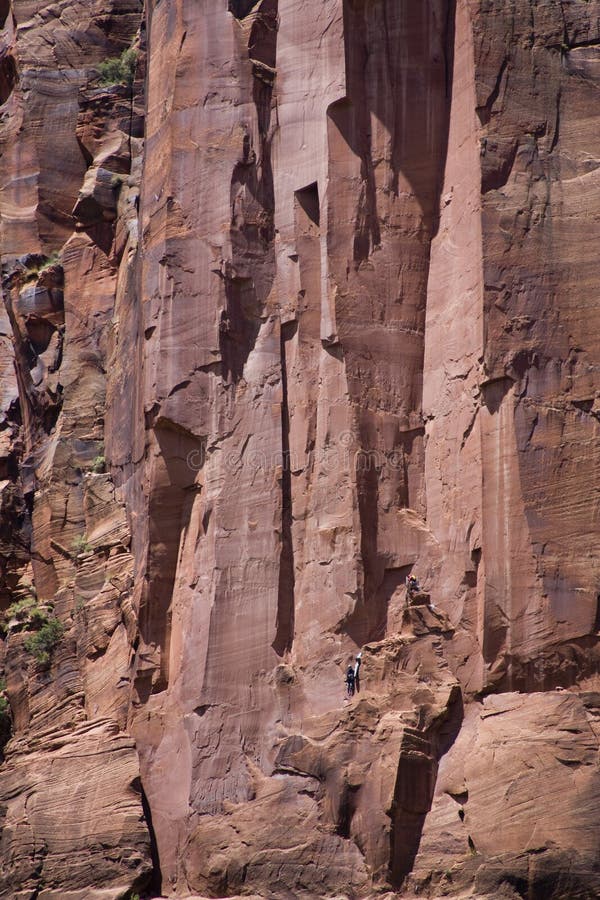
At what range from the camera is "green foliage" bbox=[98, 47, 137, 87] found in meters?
41.8

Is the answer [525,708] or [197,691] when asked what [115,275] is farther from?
[525,708]

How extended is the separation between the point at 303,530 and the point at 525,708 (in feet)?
17.0

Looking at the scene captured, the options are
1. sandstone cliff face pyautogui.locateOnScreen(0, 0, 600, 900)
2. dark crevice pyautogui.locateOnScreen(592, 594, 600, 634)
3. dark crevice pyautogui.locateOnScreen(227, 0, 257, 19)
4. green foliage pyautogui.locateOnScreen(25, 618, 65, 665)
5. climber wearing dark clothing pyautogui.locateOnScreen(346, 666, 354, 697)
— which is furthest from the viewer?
green foliage pyautogui.locateOnScreen(25, 618, 65, 665)

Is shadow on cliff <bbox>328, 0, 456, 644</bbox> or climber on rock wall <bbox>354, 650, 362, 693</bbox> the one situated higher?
shadow on cliff <bbox>328, 0, 456, 644</bbox>

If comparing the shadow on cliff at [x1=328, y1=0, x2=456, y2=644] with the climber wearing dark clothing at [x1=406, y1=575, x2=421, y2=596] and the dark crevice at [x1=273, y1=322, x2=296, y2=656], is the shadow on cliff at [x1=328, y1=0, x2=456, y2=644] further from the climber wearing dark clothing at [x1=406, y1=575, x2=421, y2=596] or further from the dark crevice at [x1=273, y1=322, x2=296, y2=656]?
the climber wearing dark clothing at [x1=406, y1=575, x2=421, y2=596]

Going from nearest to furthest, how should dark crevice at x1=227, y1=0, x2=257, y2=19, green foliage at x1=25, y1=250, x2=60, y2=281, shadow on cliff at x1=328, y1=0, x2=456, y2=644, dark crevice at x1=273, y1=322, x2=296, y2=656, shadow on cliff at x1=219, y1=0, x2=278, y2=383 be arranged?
dark crevice at x1=273, y1=322, x2=296, y2=656 → shadow on cliff at x1=328, y1=0, x2=456, y2=644 → shadow on cliff at x1=219, y1=0, x2=278, y2=383 → dark crevice at x1=227, y1=0, x2=257, y2=19 → green foliage at x1=25, y1=250, x2=60, y2=281

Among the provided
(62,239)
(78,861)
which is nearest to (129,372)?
(62,239)

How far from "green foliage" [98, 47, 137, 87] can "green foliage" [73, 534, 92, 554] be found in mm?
9672

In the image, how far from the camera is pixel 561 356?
32.2 meters

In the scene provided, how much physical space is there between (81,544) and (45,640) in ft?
6.22

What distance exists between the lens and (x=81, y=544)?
1489 inches

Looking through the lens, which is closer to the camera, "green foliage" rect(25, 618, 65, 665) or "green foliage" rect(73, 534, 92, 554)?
"green foliage" rect(25, 618, 65, 665)

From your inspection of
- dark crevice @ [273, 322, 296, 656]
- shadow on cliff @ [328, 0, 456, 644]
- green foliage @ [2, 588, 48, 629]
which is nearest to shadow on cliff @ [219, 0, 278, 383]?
dark crevice @ [273, 322, 296, 656]

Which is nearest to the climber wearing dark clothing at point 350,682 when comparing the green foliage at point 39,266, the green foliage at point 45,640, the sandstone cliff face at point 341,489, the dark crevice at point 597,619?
the sandstone cliff face at point 341,489
